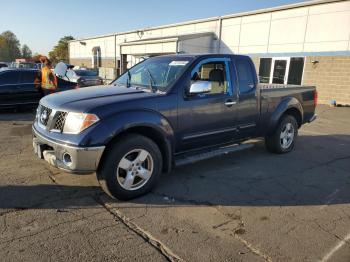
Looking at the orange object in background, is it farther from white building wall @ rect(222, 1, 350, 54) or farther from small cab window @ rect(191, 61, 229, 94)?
white building wall @ rect(222, 1, 350, 54)

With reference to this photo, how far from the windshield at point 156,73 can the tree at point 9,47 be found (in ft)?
353

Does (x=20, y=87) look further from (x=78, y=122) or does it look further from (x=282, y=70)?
(x=282, y=70)

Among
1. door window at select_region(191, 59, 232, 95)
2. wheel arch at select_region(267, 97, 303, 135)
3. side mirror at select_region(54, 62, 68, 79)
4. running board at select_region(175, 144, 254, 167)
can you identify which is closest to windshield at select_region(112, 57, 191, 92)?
door window at select_region(191, 59, 232, 95)

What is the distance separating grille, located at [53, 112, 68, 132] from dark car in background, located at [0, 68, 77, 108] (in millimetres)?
7199

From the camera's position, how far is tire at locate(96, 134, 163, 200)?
381 centimetres

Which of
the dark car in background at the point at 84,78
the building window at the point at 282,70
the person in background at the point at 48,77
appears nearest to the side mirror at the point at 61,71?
the person in background at the point at 48,77

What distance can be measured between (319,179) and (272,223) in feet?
6.30

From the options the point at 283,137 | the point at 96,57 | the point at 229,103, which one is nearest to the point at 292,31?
the point at 283,137

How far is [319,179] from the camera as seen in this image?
200 inches

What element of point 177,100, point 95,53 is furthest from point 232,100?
point 95,53

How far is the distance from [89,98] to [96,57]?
36868 millimetres

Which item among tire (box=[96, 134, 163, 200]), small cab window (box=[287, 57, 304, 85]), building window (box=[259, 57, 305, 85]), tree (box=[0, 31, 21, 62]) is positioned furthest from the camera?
tree (box=[0, 31, 21, 62])

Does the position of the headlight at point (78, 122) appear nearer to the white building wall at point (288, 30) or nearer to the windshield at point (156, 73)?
the windshield at point (156, 73)

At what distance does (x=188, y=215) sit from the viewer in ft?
12.3
